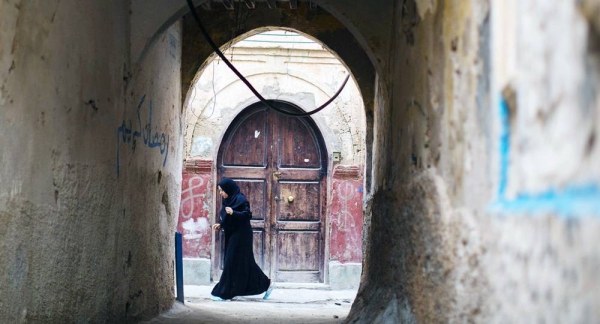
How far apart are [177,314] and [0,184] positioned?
3.70 m

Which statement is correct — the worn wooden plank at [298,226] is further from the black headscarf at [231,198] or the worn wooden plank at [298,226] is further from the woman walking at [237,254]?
the black headscarf at [231,198]

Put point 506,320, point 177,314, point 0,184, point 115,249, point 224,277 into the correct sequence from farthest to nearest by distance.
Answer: point 224,277, point 177,314, point 115,249, point 0,184, point 506,320

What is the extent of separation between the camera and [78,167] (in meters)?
4.05

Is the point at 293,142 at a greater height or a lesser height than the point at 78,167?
greater

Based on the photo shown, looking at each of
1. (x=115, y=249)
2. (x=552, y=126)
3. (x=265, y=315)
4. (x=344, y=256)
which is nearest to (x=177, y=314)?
(x=265, y=315)

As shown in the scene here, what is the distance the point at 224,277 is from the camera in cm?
887

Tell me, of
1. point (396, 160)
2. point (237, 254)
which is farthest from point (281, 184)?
point (396, 160)

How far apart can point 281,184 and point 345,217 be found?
1192 millimetres

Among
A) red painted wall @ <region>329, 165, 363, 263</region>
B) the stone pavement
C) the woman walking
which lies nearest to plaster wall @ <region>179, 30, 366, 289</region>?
red painted wall @ <region>329, 165, 363, 263</region>

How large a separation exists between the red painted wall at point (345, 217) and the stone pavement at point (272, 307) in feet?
1.94

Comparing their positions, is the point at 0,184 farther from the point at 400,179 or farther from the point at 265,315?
the point at 265,315

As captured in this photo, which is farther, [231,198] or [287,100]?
[287,100]

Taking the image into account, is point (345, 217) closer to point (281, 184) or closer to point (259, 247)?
point (281, 184)

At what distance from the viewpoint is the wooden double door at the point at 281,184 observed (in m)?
11.3
